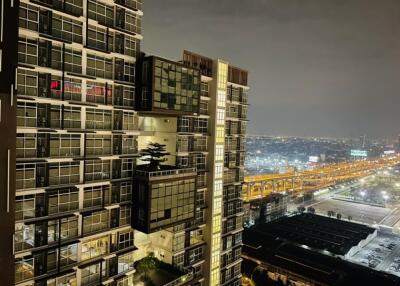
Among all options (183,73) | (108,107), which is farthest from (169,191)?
(183,73)

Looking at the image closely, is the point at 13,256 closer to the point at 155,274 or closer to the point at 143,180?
the point at 143,180

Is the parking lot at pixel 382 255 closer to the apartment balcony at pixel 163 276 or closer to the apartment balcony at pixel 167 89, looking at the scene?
the apartment balcony at pixel 163 276

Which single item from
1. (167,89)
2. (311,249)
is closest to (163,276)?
(167,89)

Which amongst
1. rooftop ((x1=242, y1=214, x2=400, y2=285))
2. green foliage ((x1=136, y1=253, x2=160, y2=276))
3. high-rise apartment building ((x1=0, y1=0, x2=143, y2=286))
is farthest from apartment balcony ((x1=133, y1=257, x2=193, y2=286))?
rooftop ((x1=242, y1=214, x2=400, y2=285))

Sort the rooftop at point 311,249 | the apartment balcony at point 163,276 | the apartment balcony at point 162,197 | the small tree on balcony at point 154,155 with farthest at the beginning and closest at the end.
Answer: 1. the rooftop at point 311,249
2. the apartment balcony at point 163,276
3. the small tree on balcony at point 154,155
4. the apartment balcony at point 162,197

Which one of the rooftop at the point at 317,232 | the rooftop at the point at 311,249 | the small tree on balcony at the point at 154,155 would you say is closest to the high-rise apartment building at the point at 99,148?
the small tree on balcony at the point at 154,155

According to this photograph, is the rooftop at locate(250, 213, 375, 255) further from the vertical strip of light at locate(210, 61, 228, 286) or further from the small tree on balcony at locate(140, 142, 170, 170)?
the small tree on balcony at locate(140, 142, 170, 170)
